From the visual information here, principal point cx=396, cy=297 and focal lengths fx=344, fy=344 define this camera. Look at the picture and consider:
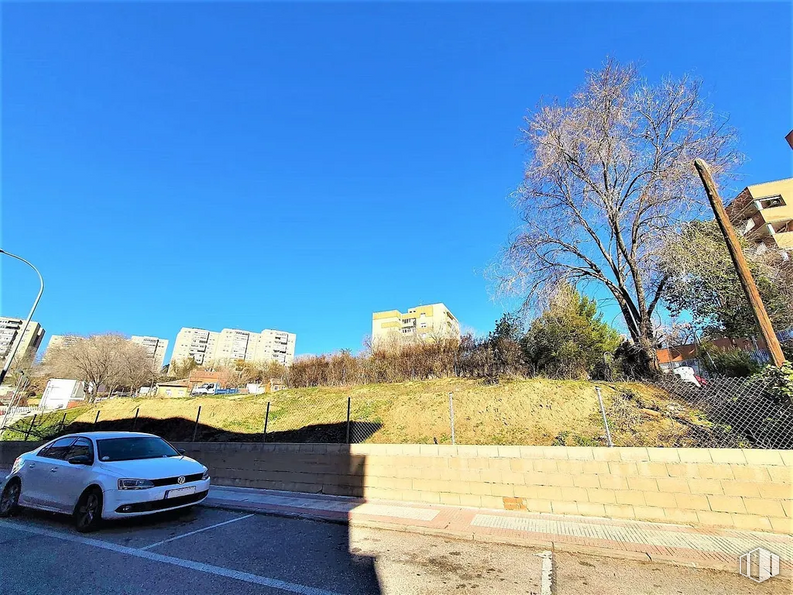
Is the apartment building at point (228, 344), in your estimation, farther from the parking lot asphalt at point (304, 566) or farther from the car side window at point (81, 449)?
the parking lot asphalt at point (304, 566)

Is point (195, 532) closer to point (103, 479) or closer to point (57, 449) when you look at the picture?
point (103, 479)

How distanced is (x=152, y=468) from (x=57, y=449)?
2.42 metres

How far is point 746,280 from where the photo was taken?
7.52m

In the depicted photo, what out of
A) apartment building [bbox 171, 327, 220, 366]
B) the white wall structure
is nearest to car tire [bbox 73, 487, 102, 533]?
the white wall structure

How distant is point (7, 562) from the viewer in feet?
14.0

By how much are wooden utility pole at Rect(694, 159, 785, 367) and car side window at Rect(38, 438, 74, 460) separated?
1352 centimetres

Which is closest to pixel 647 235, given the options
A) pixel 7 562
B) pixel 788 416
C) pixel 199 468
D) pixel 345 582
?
pixel 788 416

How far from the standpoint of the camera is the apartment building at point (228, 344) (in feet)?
378

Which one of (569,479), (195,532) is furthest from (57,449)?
(569,479)

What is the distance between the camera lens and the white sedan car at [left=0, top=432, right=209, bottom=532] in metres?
5.43

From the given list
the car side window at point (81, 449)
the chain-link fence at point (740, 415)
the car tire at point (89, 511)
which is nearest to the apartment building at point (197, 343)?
the car side window at point (81, 449)

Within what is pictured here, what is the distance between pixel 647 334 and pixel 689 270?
2.76 metres

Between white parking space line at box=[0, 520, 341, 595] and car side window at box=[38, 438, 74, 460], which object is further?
car side window at box=[38, 438, 74, 460]

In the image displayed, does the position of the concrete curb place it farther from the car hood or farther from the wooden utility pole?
the wooden utility pole
